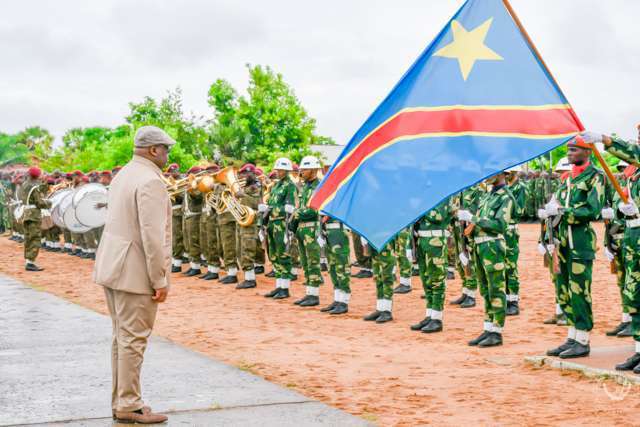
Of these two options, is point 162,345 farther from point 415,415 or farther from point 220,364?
point 415,415

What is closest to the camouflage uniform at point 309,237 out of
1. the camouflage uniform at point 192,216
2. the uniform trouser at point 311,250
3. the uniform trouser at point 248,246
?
the uniform trouser at point 311,250

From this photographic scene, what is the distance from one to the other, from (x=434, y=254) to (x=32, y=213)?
11378mm

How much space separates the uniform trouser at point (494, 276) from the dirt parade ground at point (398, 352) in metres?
0.40

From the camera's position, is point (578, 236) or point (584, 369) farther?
point (578, 236)

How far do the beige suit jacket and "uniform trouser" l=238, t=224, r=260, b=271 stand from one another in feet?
33.4

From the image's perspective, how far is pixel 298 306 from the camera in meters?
14.6

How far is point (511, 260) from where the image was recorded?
13188 millimetres

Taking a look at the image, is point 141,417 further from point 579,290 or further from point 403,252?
point 403,252

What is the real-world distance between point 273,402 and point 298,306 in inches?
279

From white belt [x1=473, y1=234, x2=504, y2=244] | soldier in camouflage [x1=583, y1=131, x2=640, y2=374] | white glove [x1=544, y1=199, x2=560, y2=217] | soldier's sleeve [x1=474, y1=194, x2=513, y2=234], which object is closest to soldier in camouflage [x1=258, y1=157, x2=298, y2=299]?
white belt [x1=473, y1=234, x2=504, y2=244]

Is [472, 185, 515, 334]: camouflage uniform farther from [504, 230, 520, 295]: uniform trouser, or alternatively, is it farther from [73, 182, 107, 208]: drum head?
[73, 182, 107, 208]: drum head

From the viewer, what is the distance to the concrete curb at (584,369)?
26.3 ft

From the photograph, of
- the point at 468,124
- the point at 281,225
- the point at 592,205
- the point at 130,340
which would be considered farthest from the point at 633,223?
the point at 281,225

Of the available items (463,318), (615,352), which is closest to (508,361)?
(615,352)
